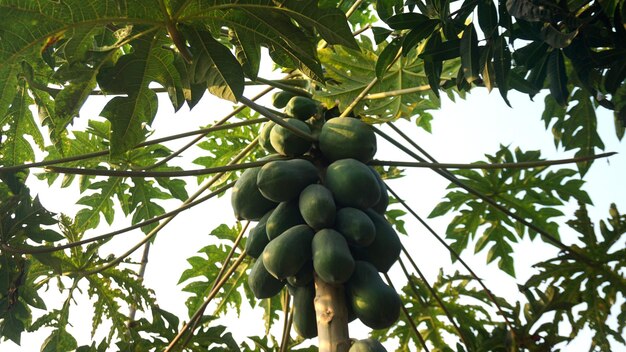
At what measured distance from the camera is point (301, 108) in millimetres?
2912

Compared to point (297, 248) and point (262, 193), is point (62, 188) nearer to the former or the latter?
point (262, 193)

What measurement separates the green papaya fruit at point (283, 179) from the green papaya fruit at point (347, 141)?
0.50 ft

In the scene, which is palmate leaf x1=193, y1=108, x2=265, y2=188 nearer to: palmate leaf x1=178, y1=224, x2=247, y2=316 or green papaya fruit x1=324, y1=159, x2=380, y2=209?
palmate leaf x1=178, y1=224, x2=247, y2=316

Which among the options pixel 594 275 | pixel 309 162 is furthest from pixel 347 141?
pixel 594 275

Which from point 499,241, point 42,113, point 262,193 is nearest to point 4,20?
point 262,193

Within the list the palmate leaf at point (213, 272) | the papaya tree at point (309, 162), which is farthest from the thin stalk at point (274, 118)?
the palmate leaf at point (213, 272)

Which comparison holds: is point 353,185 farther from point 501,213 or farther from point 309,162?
point 501,213

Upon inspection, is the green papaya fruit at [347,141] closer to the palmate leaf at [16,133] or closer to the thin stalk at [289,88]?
the thin stalk at [289,88]

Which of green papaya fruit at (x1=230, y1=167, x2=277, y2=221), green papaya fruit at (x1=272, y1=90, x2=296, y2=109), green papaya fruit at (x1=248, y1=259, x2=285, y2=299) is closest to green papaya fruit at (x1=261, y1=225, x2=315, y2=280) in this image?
green papaya fruit at (x1=248, y1=259, x2=285, y2=299)

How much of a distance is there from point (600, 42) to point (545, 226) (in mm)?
1556

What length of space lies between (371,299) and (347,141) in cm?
66

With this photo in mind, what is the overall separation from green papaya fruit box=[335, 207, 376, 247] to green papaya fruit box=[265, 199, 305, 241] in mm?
192

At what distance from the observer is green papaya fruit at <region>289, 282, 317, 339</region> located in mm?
2352

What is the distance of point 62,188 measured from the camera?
4.09m
